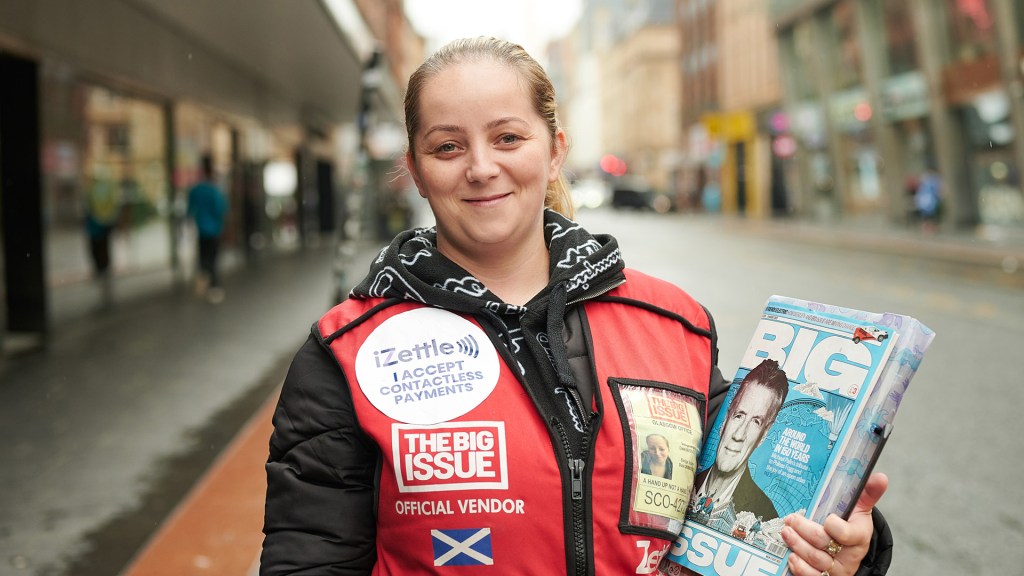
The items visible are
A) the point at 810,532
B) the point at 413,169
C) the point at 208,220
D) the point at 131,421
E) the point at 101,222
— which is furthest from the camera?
the point at 101,222

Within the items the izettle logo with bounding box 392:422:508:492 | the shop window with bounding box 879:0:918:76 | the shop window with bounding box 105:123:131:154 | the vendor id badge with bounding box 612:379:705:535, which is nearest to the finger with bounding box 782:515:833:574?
the vendor id badge with bounding box 612:379:705:535

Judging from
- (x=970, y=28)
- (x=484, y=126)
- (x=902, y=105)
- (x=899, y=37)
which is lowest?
(x=484, y=126)

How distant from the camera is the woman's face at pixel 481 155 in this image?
1789 mm

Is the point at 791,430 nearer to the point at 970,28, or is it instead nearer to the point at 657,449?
the point at 657,449

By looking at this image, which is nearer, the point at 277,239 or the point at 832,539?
the point at 832,539

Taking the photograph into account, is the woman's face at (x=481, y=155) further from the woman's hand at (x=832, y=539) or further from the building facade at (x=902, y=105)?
the building facade at (x=902, y=105)

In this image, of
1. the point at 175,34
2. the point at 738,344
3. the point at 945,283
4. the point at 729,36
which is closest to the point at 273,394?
the point at 738,344

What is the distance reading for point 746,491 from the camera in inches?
66.6

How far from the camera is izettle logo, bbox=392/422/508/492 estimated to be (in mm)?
1678

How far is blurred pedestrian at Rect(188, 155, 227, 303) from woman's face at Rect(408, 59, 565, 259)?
1308 centimetres

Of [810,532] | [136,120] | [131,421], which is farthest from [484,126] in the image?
[136,120]

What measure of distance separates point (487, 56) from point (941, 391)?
659 cm

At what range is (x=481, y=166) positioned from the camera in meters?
1.79

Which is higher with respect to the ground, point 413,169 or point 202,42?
point 202,42
